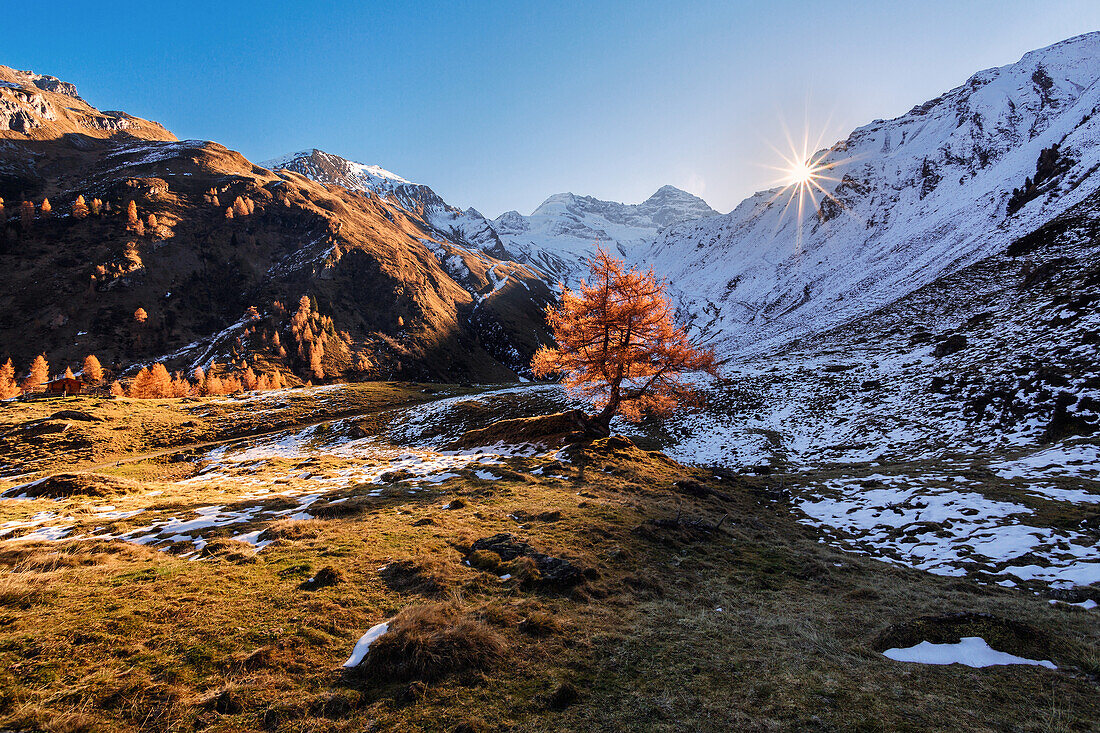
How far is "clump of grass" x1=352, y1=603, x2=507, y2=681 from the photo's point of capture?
467 cm

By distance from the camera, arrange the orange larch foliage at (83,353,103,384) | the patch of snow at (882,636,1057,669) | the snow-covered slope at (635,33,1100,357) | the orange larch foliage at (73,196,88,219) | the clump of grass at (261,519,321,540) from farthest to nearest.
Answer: the orange larch foliage at (73,196,88,219) < the orange larch foliage at (83,353,103,384) < the snow-covered slope at (635,33,1100,357) < the clump of grass at (261,519,321,540) < the patch of snow at (882,636,1057,669)

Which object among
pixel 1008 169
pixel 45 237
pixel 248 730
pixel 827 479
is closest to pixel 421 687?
pixel 248 730

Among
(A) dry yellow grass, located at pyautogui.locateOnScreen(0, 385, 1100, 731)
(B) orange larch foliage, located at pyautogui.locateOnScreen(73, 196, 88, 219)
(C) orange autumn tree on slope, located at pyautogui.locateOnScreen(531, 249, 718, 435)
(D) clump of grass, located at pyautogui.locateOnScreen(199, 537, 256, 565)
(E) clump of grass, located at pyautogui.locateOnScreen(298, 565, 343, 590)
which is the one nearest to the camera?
(A) dry yellow grass, located at pyautogui.locateOnScreen(0, 385, 1100, 731)

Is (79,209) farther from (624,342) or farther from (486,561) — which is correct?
(486,561)

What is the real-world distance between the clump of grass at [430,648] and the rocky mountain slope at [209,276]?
370 ft

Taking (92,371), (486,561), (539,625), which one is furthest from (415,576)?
(92,371)

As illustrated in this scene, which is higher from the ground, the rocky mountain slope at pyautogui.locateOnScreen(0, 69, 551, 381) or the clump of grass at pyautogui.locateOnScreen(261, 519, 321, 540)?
the rocky mountain slope at pyautogui.locateOnScreen(0, 69, 551, 381)

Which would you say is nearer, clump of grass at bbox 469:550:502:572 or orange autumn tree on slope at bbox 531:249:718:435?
clump of grass at bbox 469:550:502:572

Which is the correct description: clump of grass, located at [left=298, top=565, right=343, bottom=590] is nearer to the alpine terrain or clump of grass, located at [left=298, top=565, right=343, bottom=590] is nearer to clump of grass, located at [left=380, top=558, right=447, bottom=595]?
the alpine terrain

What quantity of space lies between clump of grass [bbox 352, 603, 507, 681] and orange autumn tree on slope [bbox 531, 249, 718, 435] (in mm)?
17056

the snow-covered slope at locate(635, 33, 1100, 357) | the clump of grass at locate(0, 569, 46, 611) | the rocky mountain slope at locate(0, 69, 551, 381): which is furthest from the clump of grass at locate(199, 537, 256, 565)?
the rocky mountain slope at locate(0, 69, 551, 381)

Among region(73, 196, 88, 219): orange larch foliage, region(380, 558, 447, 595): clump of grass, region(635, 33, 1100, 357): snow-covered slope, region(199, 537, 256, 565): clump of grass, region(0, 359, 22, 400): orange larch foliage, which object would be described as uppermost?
region(73, 196, 88, 219): orange larch foliage

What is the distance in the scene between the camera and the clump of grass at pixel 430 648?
4.67 metres

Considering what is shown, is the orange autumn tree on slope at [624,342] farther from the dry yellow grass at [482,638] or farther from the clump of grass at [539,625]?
the clump of grass at [539,625]
